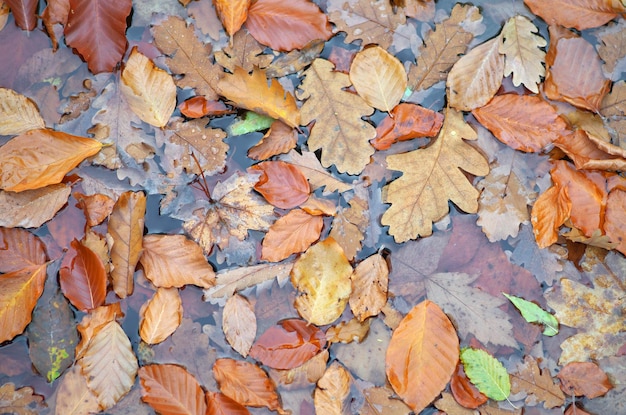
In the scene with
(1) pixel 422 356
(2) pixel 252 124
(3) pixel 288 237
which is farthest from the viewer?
(2) pixel 252 124

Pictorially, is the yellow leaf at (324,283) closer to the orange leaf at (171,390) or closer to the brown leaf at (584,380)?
the orange leaf at (171,390)

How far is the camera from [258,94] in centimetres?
232

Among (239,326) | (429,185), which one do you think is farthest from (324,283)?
(429,185)

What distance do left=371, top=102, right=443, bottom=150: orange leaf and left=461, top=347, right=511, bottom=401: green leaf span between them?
3.11ft

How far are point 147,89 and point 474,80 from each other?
1454 mm

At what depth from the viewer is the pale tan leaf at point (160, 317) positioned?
2236mm

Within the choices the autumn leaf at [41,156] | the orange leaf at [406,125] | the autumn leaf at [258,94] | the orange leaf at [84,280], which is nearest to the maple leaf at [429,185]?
the orange leaf at [406,125]

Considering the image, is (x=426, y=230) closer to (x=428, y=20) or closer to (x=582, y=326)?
(x=582, y=326)

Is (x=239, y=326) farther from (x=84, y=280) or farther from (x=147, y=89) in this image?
(x=147, y=89)

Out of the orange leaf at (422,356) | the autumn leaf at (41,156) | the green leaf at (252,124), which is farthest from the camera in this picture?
the green leaf at (252,124)

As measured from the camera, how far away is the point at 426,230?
7.46 feet

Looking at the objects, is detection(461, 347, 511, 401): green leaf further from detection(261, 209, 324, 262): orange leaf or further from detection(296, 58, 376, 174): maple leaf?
detection(296, 58, 376, 174): maple leaf

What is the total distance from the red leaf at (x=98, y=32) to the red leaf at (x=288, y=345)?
4.58 feet

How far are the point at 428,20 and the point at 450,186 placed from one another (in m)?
0.79
